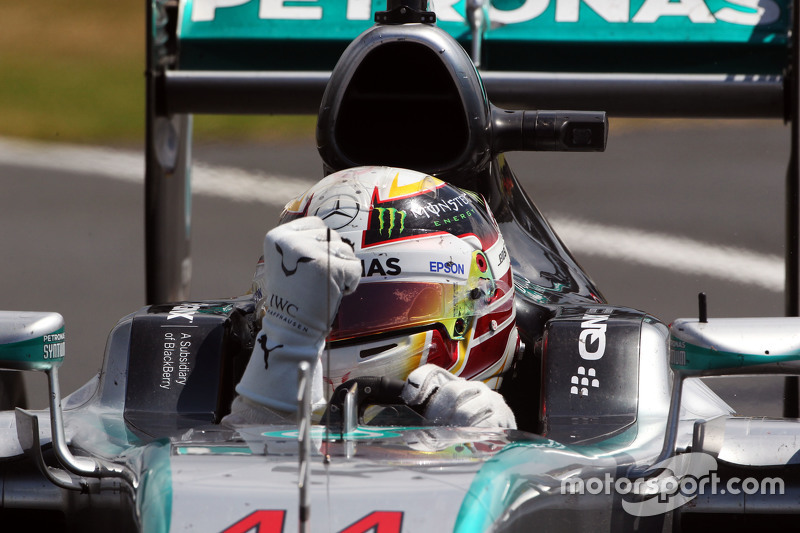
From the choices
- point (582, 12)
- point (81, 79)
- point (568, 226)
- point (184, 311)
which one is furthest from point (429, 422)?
point (81, 79)

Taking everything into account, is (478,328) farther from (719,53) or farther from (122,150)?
(122,150)

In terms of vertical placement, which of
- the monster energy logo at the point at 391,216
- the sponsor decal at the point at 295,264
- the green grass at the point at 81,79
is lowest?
the green grass at the point at 81,79

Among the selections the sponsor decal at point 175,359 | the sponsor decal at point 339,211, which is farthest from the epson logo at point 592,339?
the sponsor decal at point 175,359

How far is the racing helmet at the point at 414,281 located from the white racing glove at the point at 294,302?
3.7 inches

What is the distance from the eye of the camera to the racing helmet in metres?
2.79

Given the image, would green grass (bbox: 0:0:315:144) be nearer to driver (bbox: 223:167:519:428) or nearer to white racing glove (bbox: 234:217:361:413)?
driver (bbox: 223:167:519:428)

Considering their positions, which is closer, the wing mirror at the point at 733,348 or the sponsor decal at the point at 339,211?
the wing mirror at the point at 733,348

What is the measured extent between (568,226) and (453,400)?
641 cm

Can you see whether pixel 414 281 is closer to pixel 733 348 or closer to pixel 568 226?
pixel 733 348

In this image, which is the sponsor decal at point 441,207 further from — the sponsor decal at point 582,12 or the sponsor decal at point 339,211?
the sponsor decal at point 582,12

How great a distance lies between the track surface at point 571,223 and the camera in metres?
7.43

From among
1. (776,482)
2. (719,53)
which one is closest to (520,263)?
(776,482)

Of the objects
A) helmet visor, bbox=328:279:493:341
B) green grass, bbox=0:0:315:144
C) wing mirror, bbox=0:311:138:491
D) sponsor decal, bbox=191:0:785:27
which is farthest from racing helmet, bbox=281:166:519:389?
green grass, bbox=0:0:315:144

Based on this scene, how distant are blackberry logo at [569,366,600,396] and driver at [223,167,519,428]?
19 cm
